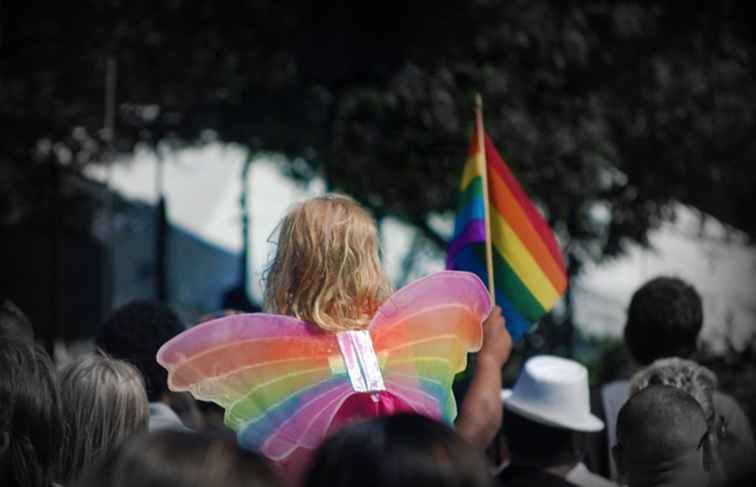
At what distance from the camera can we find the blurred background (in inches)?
389

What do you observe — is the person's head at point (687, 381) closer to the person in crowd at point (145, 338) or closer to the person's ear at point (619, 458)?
the person's ear at point (619, 458)

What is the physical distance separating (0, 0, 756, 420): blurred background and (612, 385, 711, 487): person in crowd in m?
5.06

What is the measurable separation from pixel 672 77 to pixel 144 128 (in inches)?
186

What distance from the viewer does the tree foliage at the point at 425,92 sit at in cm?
988

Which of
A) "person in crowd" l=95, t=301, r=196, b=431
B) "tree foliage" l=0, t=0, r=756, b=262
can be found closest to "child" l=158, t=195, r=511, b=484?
"person in crowd" l=95, t=301, r=196, b=431

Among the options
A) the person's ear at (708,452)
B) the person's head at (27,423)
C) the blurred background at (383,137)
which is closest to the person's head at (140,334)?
the person's head at (27,423)

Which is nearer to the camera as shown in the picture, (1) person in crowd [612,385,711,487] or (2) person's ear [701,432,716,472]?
(1) person in crowd [612,385,711,487]

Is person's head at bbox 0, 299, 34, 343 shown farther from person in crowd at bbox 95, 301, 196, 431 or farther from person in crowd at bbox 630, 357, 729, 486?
person in crowd at bbox 630, 357, 729, 486

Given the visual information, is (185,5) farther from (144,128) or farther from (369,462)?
(369,462)

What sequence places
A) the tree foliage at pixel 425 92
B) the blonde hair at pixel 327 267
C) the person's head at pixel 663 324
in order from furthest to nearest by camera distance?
the tree foliage at pixel 425 92 → the person's head at pixel 663 324 → the blonde hair at pixel 327 267

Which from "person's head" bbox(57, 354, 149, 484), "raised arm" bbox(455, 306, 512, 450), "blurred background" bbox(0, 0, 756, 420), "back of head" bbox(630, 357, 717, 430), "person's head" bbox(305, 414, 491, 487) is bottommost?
"blurred background" bbox(0, 0, 756, 420)

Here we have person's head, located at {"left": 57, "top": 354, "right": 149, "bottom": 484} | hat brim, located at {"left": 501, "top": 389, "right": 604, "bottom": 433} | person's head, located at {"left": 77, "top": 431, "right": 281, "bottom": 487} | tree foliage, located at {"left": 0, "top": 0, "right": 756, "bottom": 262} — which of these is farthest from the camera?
tree foliage, located at {"left": 0, "top": 0, "right": 756, "bottom": 262}

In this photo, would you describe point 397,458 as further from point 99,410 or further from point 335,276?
point 99,410

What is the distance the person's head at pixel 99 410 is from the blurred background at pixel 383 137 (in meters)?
5.40
